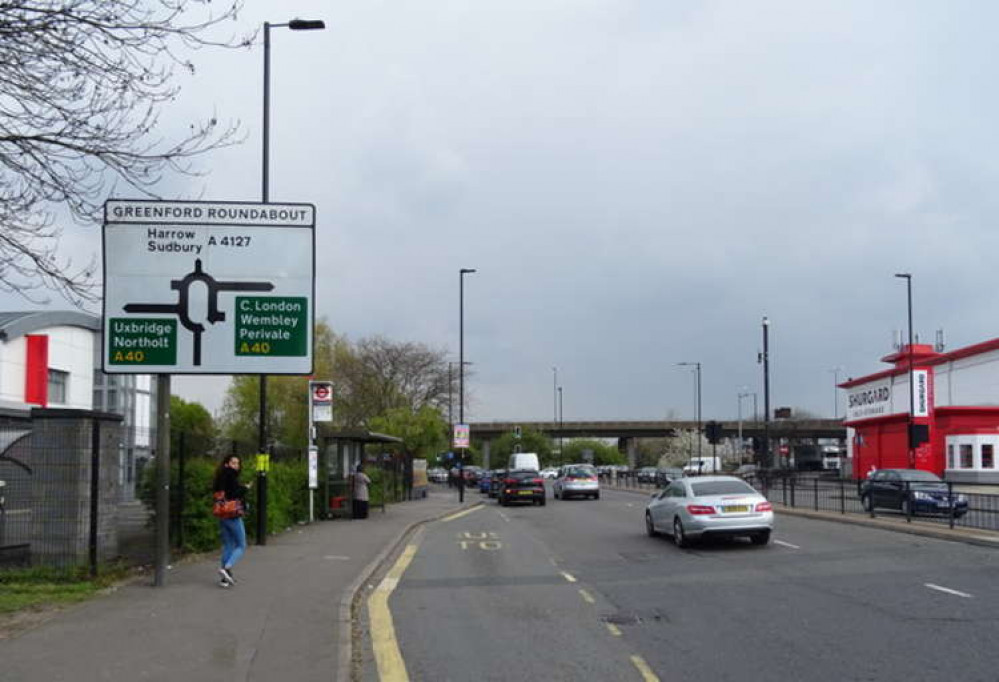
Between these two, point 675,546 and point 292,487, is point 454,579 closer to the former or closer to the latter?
point 675,546

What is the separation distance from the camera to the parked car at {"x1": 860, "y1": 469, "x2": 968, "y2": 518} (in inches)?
888

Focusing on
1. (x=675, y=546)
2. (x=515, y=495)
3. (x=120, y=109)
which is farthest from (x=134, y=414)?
(x=120, y=109)

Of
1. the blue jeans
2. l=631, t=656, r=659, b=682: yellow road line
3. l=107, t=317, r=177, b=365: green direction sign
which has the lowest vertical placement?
l=631, t=656, r=659, b=682: yellow road line

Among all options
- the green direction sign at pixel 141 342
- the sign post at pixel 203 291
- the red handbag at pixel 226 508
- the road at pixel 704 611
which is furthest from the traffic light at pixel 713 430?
the green direction sign at pixel 141 342

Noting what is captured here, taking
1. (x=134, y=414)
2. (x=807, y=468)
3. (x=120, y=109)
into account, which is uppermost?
(x=120, y=109)

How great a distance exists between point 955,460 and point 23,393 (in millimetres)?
47935

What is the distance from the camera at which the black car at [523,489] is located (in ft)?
133

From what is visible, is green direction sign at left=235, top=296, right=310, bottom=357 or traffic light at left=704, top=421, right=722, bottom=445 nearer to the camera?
green direction sign at left=235, top=296, right=310, bottom=357

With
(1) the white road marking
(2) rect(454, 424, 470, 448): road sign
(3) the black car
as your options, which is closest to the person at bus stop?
(3) the black car

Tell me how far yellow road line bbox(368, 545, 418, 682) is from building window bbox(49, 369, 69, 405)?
96.8ft

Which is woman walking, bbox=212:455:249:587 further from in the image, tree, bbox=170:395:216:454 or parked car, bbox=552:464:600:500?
tree, bbox=170:395:216:454

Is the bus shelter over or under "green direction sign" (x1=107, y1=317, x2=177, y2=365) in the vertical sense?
under

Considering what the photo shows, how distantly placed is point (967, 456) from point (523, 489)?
2819 centimetres

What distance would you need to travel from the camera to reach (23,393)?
37.1m
